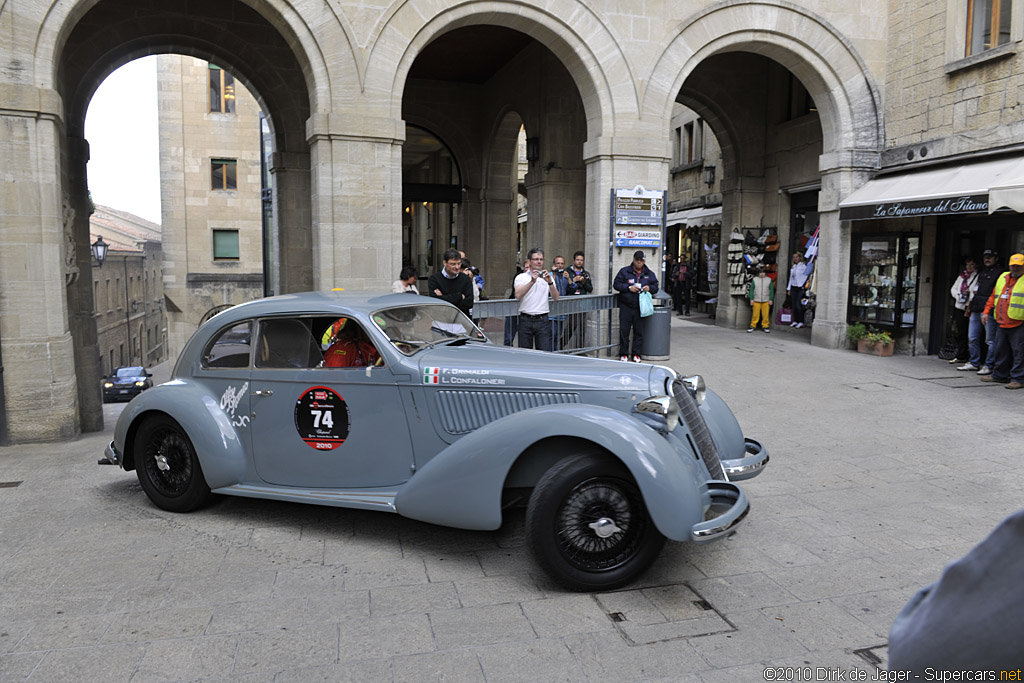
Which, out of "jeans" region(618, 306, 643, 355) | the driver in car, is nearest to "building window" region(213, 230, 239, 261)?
"jeans" region(618, 306, 643, 355)

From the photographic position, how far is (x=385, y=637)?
3.55m

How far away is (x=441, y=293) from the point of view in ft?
28.5

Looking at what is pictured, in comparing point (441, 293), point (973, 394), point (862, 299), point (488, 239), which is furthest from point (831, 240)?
point (488, 239)

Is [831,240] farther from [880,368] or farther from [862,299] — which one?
[880,368]

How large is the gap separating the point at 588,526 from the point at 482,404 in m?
0.98

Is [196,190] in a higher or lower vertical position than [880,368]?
higher

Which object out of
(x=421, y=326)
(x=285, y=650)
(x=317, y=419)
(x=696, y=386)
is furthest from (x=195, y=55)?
(x=285, y=650)

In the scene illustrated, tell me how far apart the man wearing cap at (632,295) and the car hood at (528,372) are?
20.8 feet

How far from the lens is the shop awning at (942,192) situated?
9.63 meters

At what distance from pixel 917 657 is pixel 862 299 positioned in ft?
43.2

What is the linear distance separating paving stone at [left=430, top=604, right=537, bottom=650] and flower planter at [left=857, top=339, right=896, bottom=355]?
10521 mm

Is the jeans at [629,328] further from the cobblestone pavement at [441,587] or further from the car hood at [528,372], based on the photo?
the car hood at [528,372]

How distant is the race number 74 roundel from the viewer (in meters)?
4.82

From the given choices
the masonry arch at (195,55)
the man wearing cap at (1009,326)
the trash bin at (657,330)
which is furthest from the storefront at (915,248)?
the masonry arch at (195,55)
